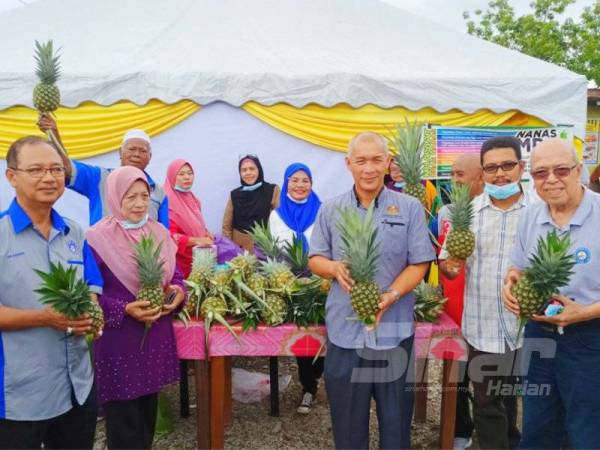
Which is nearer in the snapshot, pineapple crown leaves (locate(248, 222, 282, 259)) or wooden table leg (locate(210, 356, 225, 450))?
wooden table leg (locate(210, 356, 225, 450))

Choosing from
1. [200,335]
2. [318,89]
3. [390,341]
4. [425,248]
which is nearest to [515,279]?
[425,248]

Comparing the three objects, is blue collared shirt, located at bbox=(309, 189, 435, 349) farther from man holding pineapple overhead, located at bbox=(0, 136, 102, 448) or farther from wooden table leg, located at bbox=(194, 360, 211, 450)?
man holding pineapple overhead, located at bbox=(0, 136, 102, 448)

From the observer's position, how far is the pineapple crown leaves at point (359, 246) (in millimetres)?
2322

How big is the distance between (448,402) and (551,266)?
1347mm

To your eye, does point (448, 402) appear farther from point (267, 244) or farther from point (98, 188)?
point (98, 188)

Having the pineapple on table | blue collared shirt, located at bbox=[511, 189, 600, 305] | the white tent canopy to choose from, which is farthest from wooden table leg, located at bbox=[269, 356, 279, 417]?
the white tent canopy

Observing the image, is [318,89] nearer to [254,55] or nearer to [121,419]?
[254,55]

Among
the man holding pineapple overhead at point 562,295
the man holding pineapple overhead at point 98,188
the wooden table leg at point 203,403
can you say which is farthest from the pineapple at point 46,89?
the man holding pineapple overhead at point 562,295

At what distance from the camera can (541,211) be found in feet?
8.51

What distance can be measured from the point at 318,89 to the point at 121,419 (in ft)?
14.8

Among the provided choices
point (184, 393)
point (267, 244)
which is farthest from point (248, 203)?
point (267, 244)

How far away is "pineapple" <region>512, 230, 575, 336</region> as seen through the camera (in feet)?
7.34

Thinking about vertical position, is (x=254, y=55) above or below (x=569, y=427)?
above

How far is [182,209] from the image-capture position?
4.72m
